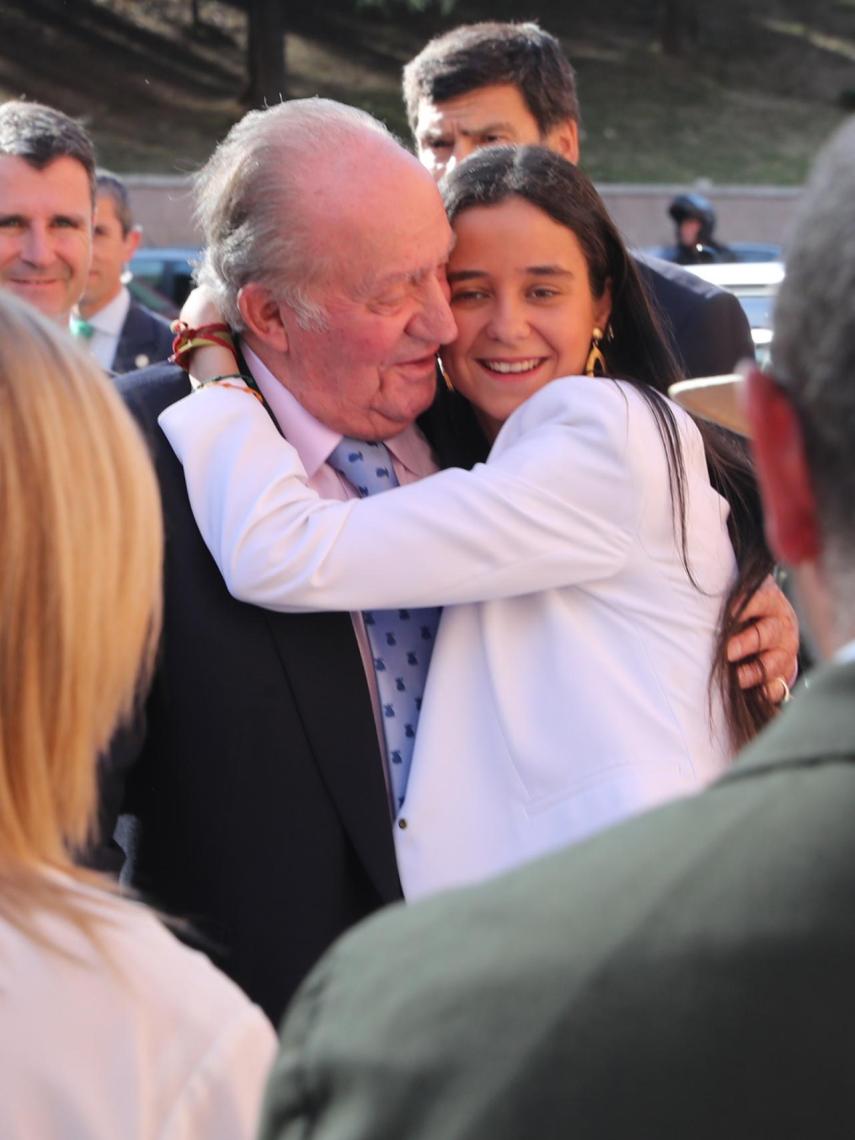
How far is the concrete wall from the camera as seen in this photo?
23391 millimetres

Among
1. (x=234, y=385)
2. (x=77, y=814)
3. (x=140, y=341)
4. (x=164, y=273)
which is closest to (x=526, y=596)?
(x=234, y=385)

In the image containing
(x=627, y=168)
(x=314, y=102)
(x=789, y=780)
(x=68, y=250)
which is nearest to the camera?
(x=789, y=780)

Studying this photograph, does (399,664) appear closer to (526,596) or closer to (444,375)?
(526,596)

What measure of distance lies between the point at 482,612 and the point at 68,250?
293 cm

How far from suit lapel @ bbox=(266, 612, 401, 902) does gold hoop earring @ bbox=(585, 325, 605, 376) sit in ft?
2.16

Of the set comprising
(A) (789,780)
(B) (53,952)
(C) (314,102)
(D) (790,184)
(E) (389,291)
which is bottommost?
(B) (53,952)

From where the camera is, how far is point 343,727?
269 centimetres

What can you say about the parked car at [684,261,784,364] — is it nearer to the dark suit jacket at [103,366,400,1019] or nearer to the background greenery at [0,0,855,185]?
the dark suit jacket at [103,366,400,1019]

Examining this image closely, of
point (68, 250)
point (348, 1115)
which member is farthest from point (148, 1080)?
point (68, 250)

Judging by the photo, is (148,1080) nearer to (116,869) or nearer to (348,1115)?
(348,1115)

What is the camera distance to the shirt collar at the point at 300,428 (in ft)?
9.39

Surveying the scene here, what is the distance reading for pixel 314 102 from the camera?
2.96 meters

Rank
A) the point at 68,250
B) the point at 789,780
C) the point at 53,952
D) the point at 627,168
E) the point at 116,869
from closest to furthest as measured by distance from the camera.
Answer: the point at 789,780 → the point at 53,952 → the point at 116,869 → the point at 68,250 → the point at 627,168

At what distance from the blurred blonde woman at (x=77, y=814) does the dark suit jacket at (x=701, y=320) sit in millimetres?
2417
